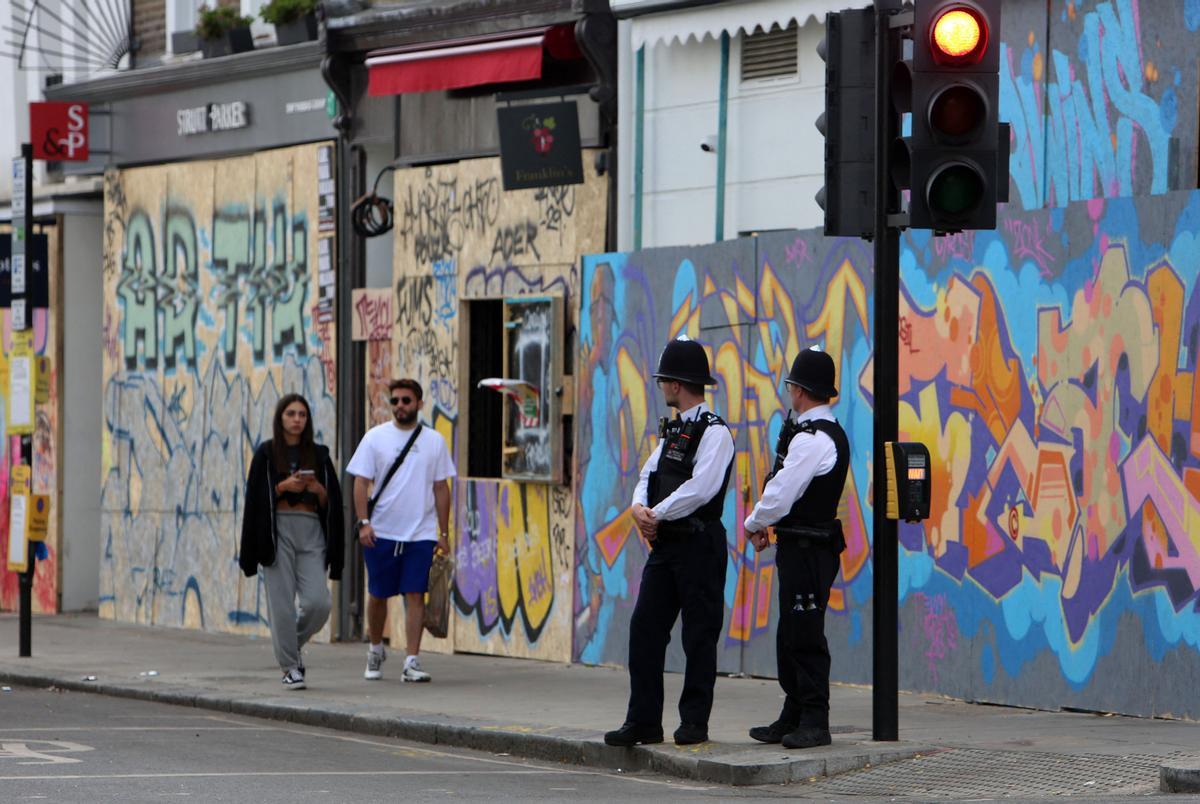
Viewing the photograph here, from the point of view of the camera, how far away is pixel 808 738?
10508 mm

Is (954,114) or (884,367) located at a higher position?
(954,114)

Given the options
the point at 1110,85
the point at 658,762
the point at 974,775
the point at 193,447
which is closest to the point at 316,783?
the point at 658,762

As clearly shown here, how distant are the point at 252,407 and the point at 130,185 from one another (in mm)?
2973

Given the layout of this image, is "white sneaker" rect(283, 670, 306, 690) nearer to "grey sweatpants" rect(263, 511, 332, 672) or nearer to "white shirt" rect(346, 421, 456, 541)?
"grey sweatpants" rect(263, 511, 332, 672)

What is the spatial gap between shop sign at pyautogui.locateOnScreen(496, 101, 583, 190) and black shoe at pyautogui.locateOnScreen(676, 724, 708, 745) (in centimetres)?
612

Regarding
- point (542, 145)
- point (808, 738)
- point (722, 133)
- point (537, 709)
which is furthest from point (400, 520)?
point (808, 738)

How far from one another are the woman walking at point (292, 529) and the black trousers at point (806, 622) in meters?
4.73

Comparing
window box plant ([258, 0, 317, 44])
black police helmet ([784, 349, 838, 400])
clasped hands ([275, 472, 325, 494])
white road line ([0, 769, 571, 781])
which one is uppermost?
window box plant ([258, 0, 317, 44])

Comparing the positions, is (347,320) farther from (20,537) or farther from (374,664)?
(374,664)

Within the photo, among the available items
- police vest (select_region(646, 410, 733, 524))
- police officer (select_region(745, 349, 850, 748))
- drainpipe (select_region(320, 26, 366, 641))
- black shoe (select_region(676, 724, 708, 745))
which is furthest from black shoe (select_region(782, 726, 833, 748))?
drainpipe (select_region(320, 26, 366, 641))

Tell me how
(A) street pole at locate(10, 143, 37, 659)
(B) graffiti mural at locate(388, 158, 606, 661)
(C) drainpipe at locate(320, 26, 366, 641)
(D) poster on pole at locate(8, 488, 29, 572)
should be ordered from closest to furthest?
(B) graffiti mural at locate(388, 158, 606, 661) → (A) street pole at locate(10, 143, 37, 659) → (D) poster on pole at locate(8, 488, 29, 572) → (C) drainpipe at locate(320, 26, 366, 641)

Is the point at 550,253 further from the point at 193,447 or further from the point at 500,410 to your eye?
the point at 193,447

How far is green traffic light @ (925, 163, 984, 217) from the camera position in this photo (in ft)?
33.3

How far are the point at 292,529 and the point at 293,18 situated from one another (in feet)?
19.5
